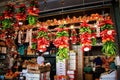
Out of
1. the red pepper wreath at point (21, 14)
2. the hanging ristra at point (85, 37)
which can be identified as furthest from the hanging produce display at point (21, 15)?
the hanging ristra at point (85, 37)

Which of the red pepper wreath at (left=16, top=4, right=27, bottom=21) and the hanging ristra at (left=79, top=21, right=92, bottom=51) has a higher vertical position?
the red pepper wreath at (left=16, top=4, right=27, bottom=21)

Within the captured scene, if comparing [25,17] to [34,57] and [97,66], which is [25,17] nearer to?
[97,66]

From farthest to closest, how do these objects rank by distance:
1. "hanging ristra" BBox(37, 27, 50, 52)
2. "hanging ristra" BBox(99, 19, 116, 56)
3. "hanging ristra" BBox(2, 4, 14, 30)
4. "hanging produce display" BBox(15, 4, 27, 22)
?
"hanging ristra" BBox(2, 4, 14, 30), "hanging produce display" BBox(15, 4, 27, 22), "hanging ristra" BBox(37, 27, 50, 52), "hanging ristra" BBox(99, 19, 116, 56)

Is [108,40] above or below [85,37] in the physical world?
below

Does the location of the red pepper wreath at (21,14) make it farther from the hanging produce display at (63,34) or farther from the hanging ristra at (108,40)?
the hanging ristra at (108,40)

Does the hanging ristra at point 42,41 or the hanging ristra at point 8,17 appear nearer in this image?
the hanging ristra at point 42,41

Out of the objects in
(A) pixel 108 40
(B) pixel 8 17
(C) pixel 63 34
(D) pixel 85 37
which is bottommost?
(A) pixel 108 40

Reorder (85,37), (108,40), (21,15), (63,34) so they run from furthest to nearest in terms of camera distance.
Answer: (21,15)
(63,34)
(85,37)
(108,40)

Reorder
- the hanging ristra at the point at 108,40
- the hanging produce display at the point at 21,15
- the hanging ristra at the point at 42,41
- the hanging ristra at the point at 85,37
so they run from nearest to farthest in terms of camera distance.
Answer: the hanging ristra at the point at 108,40
the hanging ristra at the point at 85,37
the hanging ristra at the point at 42,41
the hanging produce display at the point at 21,15

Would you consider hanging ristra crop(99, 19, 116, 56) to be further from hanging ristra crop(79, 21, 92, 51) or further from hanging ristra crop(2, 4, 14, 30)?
hanging ristra crop(2, 4, 14, 30)

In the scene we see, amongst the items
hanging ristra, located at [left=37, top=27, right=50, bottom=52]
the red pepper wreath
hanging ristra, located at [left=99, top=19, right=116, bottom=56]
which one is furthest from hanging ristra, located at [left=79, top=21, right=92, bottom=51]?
the red pepper wreath

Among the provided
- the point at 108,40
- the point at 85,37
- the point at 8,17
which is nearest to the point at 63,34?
the point at 85,37

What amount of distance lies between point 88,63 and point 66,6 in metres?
2.67

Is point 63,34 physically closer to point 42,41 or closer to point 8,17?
point 42,41
